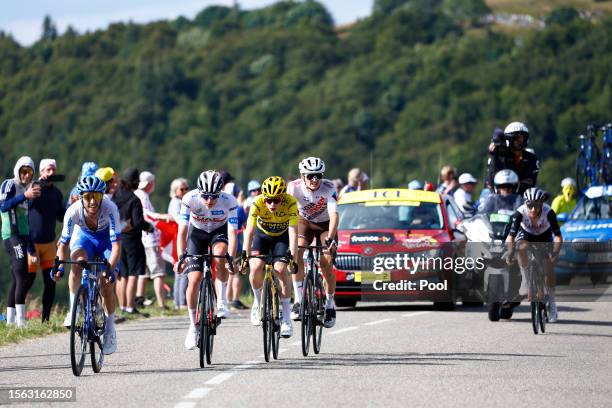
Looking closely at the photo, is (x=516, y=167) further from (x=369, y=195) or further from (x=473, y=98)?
(x=473, y=98)

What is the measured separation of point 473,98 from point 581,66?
12.4 metres

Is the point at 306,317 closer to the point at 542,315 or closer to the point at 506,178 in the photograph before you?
the point at 542,315

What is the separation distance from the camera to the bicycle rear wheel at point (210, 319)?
46.2 ft

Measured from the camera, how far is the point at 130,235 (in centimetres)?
2039

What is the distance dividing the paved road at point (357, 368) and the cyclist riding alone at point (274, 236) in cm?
64

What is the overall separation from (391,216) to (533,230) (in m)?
4.43

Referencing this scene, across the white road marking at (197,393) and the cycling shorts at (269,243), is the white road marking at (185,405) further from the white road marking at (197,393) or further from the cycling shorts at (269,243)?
the cycling shorts at (269,243)

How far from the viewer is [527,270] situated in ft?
60.1

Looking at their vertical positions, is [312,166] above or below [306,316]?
above

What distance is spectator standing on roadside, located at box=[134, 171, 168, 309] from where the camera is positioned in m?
21.5

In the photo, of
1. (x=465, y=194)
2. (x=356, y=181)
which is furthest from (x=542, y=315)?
(x=465, y=194)

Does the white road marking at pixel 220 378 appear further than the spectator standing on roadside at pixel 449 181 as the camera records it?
No

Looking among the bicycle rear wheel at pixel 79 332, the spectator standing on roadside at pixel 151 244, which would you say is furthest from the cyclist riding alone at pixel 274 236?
the spectator standing on roadside at pixel 151 244

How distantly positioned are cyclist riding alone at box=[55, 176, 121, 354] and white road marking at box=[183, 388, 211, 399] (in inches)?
76.0
